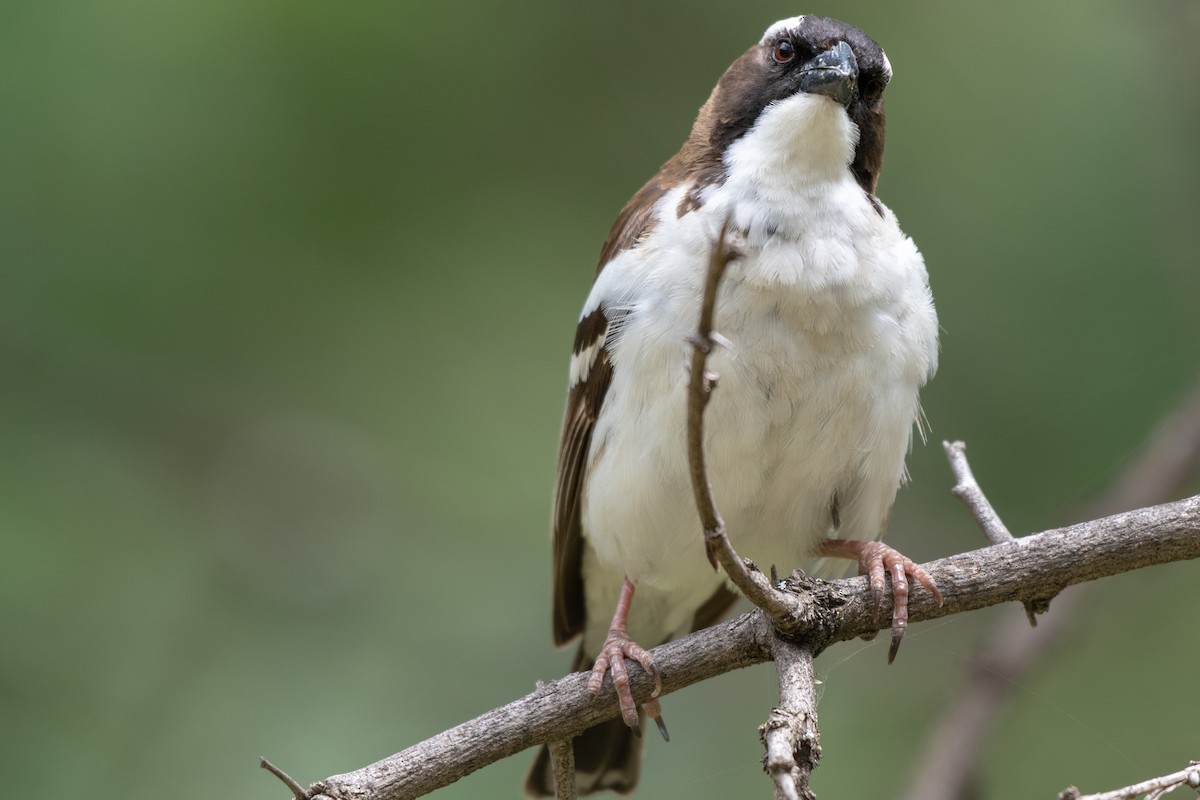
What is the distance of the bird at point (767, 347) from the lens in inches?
129

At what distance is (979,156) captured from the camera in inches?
207

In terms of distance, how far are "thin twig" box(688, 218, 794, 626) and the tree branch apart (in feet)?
0.56

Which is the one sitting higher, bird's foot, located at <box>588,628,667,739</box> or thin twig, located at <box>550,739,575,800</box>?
bird's foot, located at <box>588,628,667,739</box>

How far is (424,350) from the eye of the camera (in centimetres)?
525

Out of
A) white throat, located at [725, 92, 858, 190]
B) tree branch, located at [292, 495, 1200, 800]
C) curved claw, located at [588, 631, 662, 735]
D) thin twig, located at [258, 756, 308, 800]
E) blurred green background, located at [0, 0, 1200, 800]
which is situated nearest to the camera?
thin twig, located at [258, 756, 308, 800]

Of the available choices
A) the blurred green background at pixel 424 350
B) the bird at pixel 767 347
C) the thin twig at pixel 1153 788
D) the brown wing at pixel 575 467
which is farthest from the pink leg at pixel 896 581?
the blurred green background at pixel 424 350

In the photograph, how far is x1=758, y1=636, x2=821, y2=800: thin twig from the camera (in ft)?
7.14

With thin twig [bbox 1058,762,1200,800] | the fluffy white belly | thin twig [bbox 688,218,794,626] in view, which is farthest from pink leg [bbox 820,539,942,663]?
thin twig [bbox 1058,762,1200,800]

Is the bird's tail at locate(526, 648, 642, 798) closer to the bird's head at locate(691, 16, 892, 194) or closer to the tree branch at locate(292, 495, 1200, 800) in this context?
the tree branch at locate(292, 495, 1200, 800)

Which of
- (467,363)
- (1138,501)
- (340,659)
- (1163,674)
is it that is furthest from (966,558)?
(467,363)

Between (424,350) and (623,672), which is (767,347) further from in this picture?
(424,350)

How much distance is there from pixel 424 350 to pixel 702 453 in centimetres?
326

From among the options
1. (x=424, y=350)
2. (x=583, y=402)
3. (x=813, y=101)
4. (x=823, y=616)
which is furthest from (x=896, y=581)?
(x=424, y=350)

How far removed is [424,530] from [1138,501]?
258 centimetres
